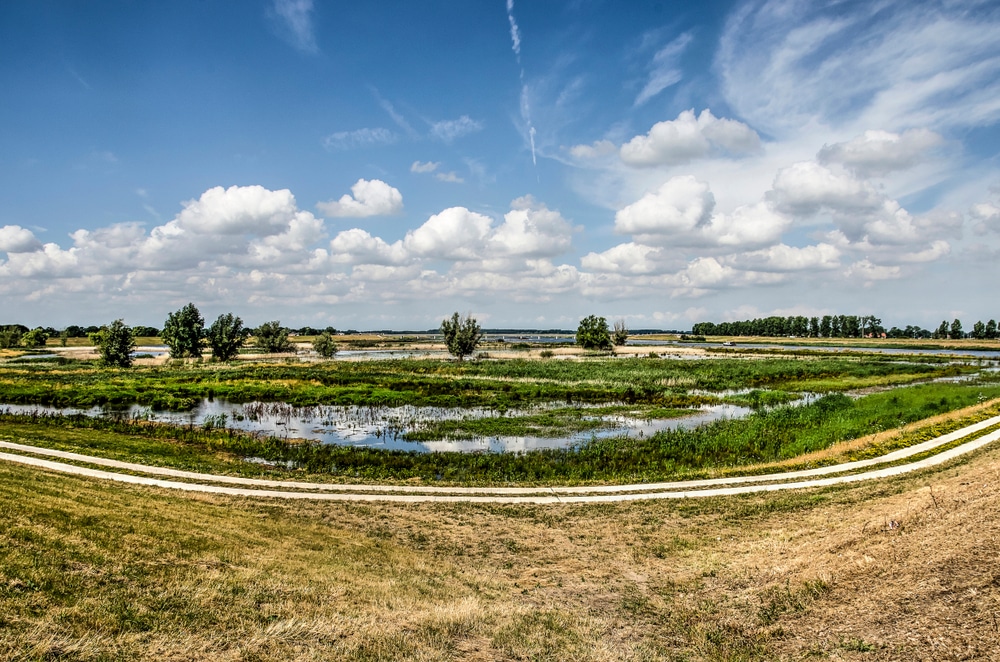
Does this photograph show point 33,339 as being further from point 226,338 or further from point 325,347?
point 325,347

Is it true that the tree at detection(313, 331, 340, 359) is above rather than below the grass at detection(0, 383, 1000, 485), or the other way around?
above

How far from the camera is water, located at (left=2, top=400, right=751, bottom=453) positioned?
1335 inches

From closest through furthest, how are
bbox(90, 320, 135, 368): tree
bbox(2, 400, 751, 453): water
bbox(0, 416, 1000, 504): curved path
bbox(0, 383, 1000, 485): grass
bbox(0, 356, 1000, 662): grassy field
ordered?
bbox(0, 356, 1000, 662): grassy field, bbox(0, 416, 1000, 504): curved path, bbox(0, 383, 1000, 485): grass, bbox(2, 400, 751, 453): water, bbox(90, 320, 135, 368): tree

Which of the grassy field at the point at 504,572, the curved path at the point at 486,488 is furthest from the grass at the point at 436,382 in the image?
the curved path at the point at 486,488

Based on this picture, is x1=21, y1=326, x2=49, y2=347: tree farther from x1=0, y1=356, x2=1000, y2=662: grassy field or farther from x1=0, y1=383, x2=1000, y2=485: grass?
x1=0, y1=356, x2=1000, y2=662: grassy field

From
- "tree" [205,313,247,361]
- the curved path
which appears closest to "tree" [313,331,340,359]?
"tree" [205,313,247,361]

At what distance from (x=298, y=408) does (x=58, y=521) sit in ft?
128

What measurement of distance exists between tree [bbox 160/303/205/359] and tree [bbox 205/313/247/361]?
3.36 meters

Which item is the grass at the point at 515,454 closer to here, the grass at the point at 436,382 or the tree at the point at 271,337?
the grass at the point at 436,382

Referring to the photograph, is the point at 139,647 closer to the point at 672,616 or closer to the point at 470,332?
the point at 672,616

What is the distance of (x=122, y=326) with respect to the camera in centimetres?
8725

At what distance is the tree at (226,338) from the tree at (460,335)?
3995cm

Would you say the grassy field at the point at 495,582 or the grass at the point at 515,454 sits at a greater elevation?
the grassy field at the point at 495,582

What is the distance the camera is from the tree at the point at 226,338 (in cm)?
10212
